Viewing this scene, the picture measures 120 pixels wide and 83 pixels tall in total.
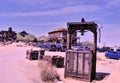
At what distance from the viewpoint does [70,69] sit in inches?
837

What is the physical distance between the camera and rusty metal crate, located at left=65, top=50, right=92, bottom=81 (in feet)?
66.6

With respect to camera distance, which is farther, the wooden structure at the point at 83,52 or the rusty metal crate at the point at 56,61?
the rusty metal crate at the point at 56,61

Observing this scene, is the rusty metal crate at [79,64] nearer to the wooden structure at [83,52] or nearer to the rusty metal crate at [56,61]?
the wooden structure at [83,52]

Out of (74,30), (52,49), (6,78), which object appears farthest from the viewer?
(52,49)

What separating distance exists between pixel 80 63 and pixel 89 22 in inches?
114

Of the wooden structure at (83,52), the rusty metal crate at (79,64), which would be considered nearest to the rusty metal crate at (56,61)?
the wooden structure at (83,52)

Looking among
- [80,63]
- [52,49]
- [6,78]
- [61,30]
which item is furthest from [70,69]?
[61,30]

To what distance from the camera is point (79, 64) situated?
2081cm

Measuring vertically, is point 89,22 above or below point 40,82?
above

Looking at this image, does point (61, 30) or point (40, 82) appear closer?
point (40, 82)

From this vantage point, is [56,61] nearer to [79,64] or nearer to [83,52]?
[79,64]

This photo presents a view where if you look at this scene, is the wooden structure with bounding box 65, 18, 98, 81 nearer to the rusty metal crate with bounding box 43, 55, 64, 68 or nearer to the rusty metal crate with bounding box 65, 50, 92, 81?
the rusty metal crate with bounding box 65, 50, 92, 81

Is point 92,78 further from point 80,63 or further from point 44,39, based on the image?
point 44,39

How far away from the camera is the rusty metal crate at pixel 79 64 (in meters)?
20.3
